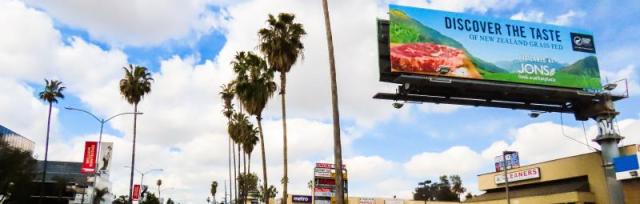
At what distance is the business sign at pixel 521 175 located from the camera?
152 ft

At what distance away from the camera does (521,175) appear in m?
48.6

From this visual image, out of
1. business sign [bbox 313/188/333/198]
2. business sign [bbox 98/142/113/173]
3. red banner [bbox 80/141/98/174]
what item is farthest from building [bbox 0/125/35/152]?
business sign [bbox 313/188/333/198]

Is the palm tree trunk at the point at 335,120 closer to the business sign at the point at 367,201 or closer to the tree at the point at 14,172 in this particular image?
the tree at the point at 14,172

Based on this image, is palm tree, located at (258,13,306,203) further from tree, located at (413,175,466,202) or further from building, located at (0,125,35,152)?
tree, located at (413,175,466,202)

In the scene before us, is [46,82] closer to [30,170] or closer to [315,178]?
[30,170]

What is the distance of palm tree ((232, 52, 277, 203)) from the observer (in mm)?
40250

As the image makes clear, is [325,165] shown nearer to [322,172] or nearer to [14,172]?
[322,172]

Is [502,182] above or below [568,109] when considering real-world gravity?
→ below

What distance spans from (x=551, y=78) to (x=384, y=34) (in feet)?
37.9

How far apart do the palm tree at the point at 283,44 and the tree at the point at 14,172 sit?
3182cm

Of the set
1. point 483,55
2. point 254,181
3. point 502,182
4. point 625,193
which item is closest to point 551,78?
point 483,55

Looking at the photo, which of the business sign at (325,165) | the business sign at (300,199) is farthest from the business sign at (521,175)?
the business sign at (300,199)

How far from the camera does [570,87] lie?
113ft

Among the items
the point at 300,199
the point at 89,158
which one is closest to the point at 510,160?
the point at 89,158
